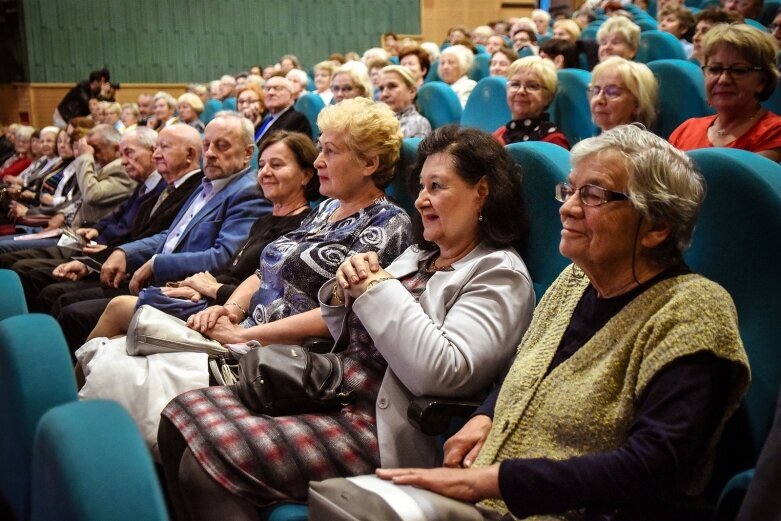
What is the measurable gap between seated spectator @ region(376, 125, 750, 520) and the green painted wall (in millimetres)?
8405

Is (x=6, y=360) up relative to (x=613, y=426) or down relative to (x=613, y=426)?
up

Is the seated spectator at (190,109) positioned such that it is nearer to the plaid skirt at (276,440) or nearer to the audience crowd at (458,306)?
the audience crowd at (458,306)

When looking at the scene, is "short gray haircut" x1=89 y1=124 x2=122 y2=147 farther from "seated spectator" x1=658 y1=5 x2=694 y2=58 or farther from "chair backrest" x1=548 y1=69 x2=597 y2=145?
"seated spectator" x1=658 y1=5 x2=694 y2=58

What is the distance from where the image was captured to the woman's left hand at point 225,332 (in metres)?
1.81

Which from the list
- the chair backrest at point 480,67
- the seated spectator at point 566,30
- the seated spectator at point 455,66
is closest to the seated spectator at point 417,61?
the chair backrest at point 480,67

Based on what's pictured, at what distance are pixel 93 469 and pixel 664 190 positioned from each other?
0.81 metres

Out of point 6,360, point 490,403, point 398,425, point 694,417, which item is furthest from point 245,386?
point 694,417

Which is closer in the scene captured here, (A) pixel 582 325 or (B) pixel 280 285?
(A) pixel 582 325

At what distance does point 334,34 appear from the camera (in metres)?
9.41

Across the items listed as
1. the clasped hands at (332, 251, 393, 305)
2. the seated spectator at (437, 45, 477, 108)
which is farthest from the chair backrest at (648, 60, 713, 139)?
the seated spectator at (437, 45, 477, 108)

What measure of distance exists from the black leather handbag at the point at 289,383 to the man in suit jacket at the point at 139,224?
4.78 ft

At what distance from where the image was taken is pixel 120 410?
63cm

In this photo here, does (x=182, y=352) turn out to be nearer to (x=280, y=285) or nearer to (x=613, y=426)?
(x=280, y=285)

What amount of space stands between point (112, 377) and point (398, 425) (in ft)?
2.00
